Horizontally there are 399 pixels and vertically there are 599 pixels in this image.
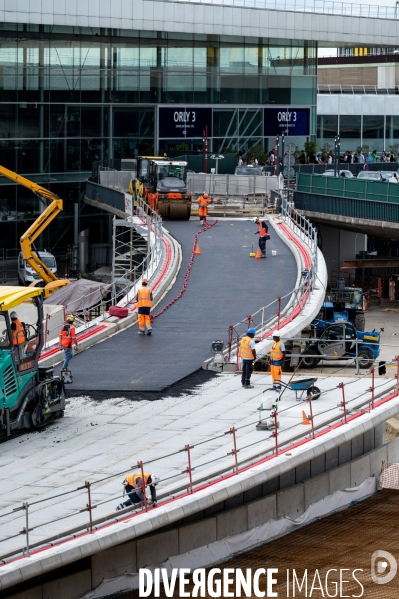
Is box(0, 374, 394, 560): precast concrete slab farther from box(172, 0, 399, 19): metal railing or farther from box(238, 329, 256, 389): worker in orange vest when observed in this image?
box(172, 0, 399, 19): metal railing

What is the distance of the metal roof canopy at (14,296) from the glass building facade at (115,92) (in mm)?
40315

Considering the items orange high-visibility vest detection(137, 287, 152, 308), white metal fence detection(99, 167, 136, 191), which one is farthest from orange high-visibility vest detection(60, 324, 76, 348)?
white metal fence detection(99, 167, 136, 191)

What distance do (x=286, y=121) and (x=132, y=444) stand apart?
5237cm

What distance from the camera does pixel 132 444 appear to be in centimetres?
2427

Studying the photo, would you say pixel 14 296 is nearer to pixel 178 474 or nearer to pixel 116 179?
pixel 178 474

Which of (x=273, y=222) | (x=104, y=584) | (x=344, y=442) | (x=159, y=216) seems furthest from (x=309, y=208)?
(x=104, y=584)

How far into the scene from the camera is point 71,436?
24875 millimetres

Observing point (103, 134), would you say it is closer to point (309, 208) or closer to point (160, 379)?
point (309, 208)

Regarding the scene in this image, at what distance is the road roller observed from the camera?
52.8 metres

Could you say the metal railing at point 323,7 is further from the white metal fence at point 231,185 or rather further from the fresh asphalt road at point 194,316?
the fresh asphalt road at point 194,316

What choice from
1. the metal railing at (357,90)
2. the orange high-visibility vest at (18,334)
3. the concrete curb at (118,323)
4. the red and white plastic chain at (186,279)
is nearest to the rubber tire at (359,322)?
the red and white plastic chain at (186,279)

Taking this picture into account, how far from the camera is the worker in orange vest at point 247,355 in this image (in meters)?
27.5

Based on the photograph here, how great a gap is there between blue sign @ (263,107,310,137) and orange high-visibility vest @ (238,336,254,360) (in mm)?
47045

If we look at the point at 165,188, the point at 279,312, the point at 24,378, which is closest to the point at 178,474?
the point at 24,378
